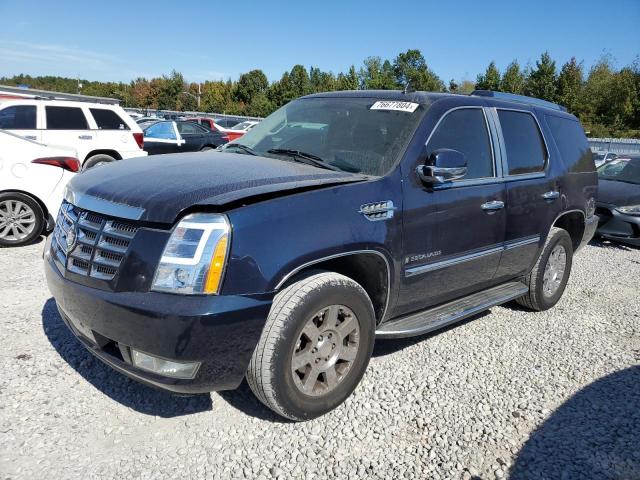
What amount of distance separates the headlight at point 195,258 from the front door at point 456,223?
1238mm

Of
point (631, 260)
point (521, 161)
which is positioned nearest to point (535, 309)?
point (521, 161)

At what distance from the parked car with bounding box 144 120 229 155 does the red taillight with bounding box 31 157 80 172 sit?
311 inches

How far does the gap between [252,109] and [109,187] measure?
57.2 metres

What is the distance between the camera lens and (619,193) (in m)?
8.46

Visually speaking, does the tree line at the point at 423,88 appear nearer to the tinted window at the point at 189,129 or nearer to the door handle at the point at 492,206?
the tinted window at the point at 189,129

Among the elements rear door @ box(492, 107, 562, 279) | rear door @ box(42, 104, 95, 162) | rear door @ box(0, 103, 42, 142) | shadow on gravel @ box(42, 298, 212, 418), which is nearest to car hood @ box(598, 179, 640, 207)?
rear door @ box(492, 107, 562, 279)

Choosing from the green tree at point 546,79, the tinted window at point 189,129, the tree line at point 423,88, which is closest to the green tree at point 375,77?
the tree line at point 423,88

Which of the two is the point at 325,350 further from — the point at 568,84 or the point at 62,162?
the point at 568,84

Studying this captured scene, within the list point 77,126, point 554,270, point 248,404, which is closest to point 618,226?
point 554,270

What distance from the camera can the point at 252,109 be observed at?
5772 centimetres

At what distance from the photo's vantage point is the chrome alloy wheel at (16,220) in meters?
6.09

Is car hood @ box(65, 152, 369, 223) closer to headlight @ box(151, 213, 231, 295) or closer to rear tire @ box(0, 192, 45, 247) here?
headlight @ box(151, 213, 231, 295)

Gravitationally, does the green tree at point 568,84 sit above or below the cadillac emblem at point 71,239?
above

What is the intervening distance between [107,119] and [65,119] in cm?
77
